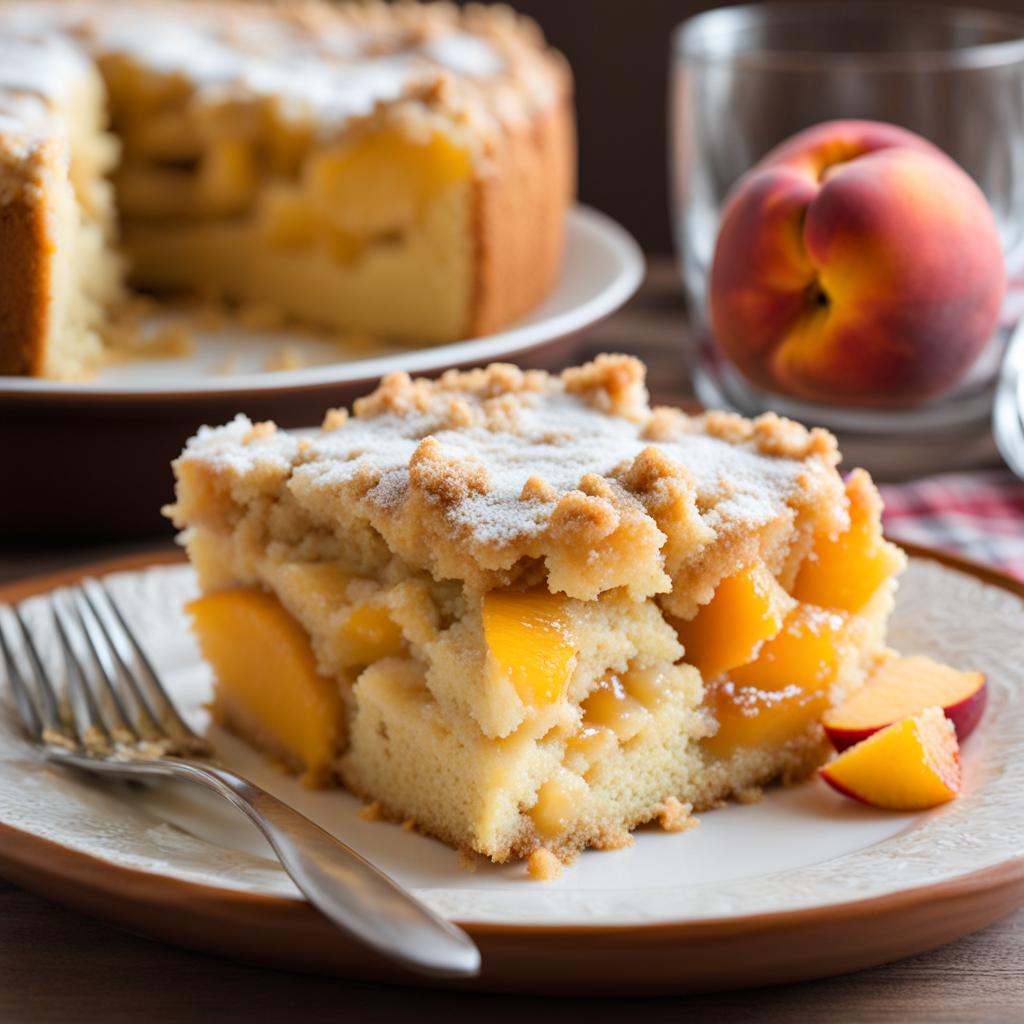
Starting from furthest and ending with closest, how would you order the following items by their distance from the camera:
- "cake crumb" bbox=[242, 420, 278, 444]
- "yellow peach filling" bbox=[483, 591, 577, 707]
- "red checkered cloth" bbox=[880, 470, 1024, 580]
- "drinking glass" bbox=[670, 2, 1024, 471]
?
1. "drinking glass" bbox=[670, 2, 1024, 471]
2. "red checkered cloth" bbox=[880, 470, 1024, 580]
3. "cake crumb" bbox=[242, 420, 278, 444]
4. "yellow peach filling" bbox=[483, 591, 577, 707]

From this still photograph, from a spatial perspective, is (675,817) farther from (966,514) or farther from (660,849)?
(966,514)

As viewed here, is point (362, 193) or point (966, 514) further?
point (362, 193)

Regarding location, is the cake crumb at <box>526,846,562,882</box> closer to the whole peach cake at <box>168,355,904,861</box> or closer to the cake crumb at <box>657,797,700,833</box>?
the whole peach cake at <box>168,355,904,861</box>

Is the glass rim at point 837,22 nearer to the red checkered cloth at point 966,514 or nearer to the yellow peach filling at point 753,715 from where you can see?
the red checkered cloth at point 966,514

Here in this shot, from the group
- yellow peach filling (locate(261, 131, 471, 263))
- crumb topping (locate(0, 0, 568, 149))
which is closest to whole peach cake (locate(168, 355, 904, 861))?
yellow peach filling (locate(261, 131, 471, 263))

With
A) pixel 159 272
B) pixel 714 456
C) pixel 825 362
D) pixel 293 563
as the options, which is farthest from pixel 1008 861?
pixel 159 272

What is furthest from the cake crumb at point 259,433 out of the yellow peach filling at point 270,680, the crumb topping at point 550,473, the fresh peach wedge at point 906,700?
the fresh peach wedge at point 906,700

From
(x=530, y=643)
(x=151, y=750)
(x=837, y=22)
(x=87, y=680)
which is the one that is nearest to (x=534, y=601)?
(x=530, y=643)
